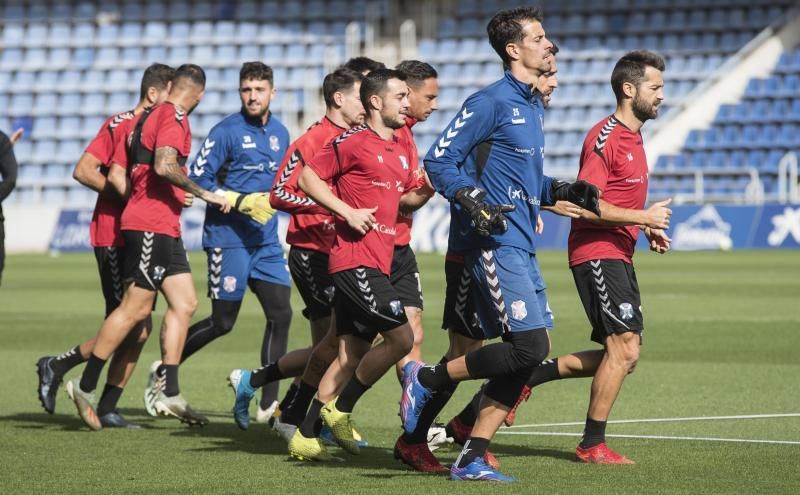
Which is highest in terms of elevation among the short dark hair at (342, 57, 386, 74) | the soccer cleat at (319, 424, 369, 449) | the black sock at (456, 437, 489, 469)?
the short dark hair at (342, 57, 386, 74)

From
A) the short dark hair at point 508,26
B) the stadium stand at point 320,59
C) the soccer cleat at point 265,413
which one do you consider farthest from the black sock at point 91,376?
the stadium stand at point 320,59

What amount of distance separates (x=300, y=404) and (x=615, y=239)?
1.97m

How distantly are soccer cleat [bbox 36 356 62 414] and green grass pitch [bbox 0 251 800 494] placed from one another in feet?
0.46

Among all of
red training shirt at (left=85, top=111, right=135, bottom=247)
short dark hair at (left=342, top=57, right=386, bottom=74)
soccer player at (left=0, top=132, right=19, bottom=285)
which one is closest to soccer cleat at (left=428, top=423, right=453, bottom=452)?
short dark hair at (left=342, top=57, right=386, bottom=74)

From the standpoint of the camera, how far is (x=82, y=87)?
4053 cm

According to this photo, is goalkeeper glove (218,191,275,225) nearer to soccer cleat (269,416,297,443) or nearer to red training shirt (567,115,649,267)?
soccer cleat (269,416,297,443)

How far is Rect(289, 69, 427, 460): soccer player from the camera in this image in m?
6.82

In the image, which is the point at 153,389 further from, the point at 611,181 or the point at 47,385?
the point at 611,181

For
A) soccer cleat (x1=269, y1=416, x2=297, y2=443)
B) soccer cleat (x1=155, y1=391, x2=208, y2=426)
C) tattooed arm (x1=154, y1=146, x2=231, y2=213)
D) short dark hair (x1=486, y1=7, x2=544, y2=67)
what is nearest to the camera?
short dark hair (x1=486, y1=7, x2=544, y2=67)

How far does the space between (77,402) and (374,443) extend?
1877mm

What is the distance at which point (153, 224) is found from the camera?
8.55 m

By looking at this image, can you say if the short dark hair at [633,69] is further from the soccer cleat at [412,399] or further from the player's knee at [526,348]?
the soccer cleat at [412,399]

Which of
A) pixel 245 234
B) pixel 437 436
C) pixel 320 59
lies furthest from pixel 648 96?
pixel 320 59

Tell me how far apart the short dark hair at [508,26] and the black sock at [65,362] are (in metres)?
3.75
